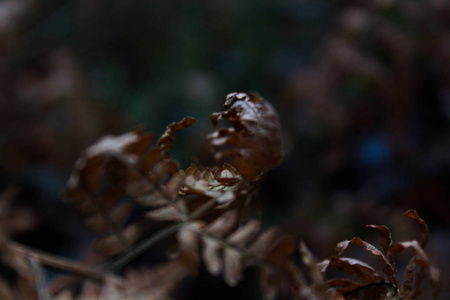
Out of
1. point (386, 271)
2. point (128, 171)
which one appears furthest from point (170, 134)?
point (386, 271)

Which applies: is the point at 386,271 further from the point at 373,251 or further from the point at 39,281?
the point at 39,281

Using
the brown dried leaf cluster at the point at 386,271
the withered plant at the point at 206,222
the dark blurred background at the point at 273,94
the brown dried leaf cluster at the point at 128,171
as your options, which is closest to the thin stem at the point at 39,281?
the withered plant at the point at 206,222

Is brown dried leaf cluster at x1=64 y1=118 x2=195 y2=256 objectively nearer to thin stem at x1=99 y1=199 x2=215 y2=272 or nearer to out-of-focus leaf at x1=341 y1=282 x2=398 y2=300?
thin stem at x1=99 y1=199 x2=215 y2=272

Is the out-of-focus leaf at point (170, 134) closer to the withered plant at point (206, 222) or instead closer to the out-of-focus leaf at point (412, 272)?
the withered plant at point (206, 222)

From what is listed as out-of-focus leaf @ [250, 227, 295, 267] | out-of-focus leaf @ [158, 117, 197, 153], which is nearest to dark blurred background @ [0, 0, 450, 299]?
out-of-focus leaf @ [250, 227, 295, 267]

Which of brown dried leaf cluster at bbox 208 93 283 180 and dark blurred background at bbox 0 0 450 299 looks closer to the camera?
brown dried leaf cluster at bbox 208 93 283 180

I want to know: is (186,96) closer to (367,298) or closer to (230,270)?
(230,270)

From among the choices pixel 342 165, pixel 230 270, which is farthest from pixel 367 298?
pixel 342 165

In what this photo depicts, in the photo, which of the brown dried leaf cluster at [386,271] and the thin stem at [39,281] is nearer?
the brown dried leaf cluster at [386,271]
